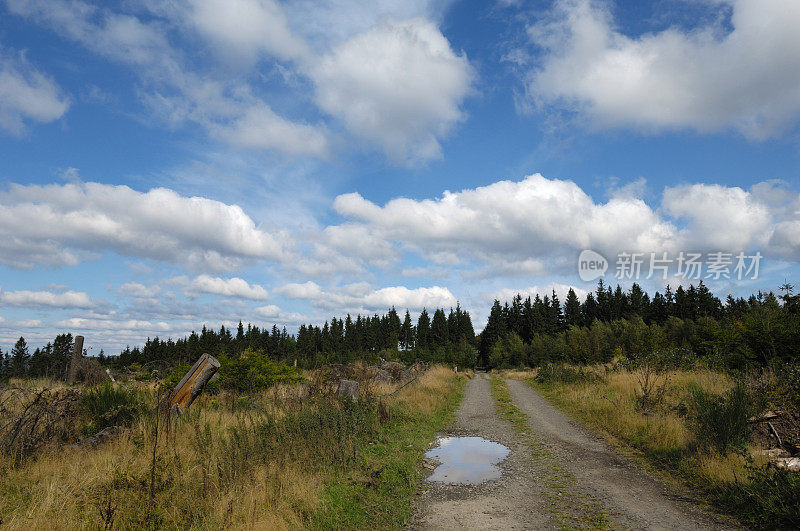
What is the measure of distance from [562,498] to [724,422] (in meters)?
3.94

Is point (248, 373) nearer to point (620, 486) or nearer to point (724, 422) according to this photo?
point (620, 486)

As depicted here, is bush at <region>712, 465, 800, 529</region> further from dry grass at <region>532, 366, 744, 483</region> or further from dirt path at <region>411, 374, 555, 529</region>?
dirt path at <region>411, 374, 555, 529</region>

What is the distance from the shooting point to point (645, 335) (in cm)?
3653

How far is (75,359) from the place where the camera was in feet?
50.6

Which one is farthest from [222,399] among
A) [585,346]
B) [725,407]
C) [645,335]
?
[585,346]

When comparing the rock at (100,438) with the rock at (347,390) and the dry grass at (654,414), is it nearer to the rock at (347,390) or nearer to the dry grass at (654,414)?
the rock at (347,390)

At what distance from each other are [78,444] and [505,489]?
7805 millimetres

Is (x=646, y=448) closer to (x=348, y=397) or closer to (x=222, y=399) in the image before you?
(x=348, y=397)

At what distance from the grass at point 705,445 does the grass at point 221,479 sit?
15.7ft

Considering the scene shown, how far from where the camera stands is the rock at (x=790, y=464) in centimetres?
595

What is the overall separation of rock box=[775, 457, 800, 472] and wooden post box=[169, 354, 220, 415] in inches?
463

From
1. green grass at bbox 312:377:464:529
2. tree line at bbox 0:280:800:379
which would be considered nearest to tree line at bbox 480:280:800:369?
tree line at bbox 0:280:800:379

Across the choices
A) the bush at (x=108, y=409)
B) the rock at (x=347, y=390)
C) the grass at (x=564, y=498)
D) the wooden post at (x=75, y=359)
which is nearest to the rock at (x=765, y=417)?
the grass at (x=564, y=498)

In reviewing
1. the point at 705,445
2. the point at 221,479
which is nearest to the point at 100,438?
the point at 221,479
